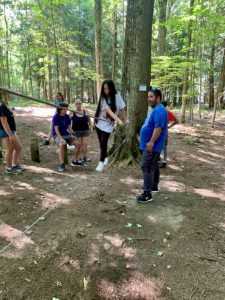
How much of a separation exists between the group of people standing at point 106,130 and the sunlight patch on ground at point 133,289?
6.32ft

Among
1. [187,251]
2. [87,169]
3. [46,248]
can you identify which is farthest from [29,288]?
[87,169]

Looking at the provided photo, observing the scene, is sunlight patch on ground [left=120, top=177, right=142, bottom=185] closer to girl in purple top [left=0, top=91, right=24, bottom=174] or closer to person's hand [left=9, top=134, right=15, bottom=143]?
girl in purple top [left=0, top=91, right=24, bottom=174]

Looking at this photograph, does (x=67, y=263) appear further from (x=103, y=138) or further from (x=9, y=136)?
(x=9, y=136)

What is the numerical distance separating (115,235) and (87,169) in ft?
11.2

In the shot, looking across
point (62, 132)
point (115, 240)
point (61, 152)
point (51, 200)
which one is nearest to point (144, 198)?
point (115, 240)

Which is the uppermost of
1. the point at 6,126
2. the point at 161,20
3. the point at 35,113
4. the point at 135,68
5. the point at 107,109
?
the point at 161,20

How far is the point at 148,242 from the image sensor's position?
3697 mm

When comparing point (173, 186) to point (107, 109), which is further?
point (173, 186)

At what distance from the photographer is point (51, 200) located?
498 centimetres

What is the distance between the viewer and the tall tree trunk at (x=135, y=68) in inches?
248

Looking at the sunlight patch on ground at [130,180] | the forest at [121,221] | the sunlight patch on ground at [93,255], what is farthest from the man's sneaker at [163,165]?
the sunlight patch on ground at [93,255]

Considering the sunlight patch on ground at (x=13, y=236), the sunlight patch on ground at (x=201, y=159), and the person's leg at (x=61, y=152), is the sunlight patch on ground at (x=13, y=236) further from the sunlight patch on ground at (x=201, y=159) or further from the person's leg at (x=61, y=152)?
the sunlight patch on ground at (x=201, y=159)

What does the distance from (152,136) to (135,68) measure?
2723 millimetres

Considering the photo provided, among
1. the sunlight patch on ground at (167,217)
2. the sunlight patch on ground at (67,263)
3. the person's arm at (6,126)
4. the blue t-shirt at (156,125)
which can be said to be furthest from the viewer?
the person's arm at (6,126)
